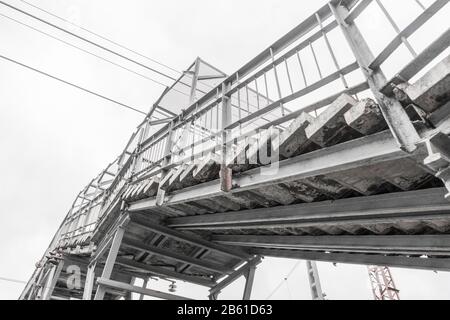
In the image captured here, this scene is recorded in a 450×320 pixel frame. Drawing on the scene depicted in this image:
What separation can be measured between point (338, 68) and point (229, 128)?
5.48 ft

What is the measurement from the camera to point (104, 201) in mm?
9156

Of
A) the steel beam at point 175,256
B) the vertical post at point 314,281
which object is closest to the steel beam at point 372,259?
the steel beam at point 175,256

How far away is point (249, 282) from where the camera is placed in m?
6.96

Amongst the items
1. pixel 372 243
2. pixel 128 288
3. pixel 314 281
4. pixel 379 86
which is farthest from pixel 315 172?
pixel 314 281

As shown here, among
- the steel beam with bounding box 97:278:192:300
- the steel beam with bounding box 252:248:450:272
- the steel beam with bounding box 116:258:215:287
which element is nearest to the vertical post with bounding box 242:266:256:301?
the steel beam with bounding box 252:248:450:272

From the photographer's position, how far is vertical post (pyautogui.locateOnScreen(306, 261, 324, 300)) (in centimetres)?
893

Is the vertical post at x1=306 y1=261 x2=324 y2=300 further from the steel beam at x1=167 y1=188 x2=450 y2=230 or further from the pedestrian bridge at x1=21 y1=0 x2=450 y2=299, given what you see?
the steel beam at x1=167 y1=188 x2=450 y2=230

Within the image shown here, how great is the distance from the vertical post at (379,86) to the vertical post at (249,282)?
580 cm

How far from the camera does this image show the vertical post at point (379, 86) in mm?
1913

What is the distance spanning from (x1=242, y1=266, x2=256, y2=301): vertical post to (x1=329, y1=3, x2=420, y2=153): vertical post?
5.80 meters

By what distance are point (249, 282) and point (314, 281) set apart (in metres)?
3.12

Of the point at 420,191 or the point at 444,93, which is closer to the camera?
the point at 444,93
